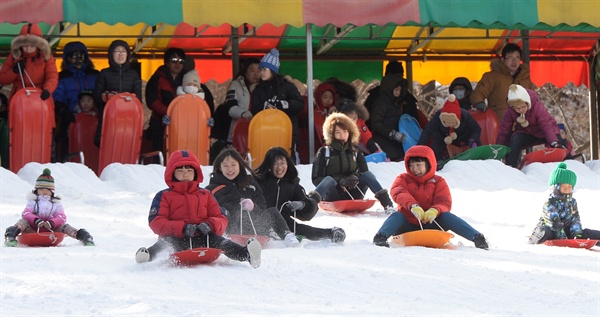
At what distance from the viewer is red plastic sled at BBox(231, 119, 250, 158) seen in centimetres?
1454

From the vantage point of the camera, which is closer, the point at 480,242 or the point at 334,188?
the point at 480,242

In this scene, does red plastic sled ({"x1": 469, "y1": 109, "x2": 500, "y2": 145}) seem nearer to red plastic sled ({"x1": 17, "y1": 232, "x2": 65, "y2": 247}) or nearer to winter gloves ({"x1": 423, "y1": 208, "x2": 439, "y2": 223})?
winter gloves ({"x1": 423, "y1": 208, "x2": 439, "y2": 223})

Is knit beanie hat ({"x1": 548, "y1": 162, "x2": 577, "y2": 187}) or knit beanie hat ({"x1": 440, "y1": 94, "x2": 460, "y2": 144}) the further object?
knit beanie hat ({"x1": 440, "y1": 94, "x2": 460, "y2": 144})

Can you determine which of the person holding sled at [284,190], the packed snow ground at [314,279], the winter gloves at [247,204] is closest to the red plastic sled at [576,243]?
the packed snow ground at [314,279]

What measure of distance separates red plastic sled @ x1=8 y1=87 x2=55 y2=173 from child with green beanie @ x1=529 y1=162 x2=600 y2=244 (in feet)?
20.1

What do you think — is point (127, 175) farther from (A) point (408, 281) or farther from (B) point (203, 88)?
(A) point (408, 281)

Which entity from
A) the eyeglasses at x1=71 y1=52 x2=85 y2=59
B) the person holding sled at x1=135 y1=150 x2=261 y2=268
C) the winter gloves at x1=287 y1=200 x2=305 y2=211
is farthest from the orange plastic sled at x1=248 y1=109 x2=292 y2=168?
the person holding sled at x1=135 y1=150 x2=261 y2=268

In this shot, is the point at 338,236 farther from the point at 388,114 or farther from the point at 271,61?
the point at 388,114

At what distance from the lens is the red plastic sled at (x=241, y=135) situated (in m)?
14.5

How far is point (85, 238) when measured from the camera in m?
8.59

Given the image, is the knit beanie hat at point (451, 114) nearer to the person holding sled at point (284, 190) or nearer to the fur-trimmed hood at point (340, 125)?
the fur-trimmed hood at point (340, 125)

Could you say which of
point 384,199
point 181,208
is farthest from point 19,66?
point 181,208

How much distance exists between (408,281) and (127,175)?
611cm

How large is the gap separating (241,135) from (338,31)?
3.41m
